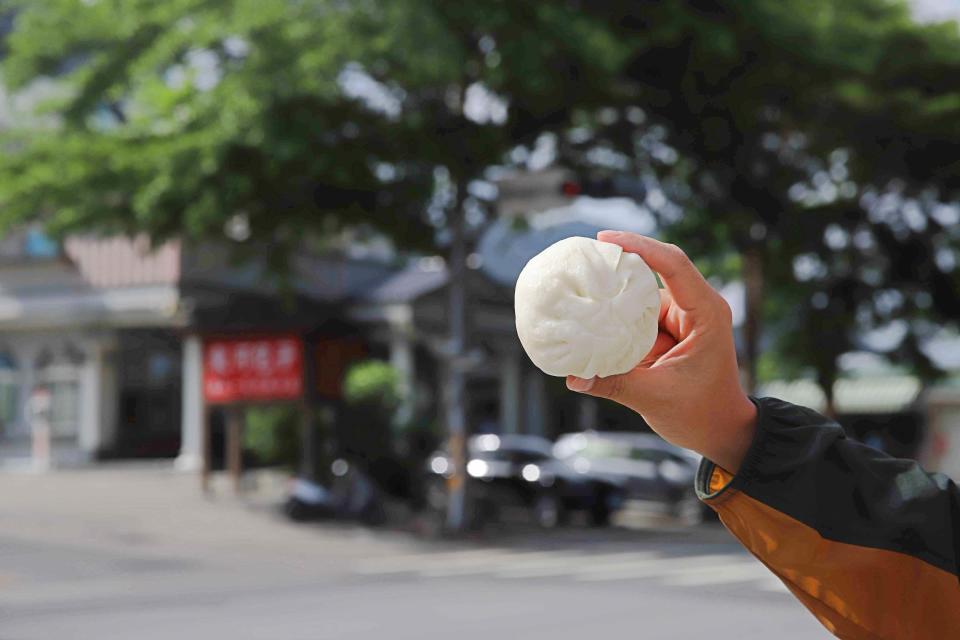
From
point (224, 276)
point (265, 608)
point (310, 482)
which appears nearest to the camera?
point (265, 608)

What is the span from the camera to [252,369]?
875 inches

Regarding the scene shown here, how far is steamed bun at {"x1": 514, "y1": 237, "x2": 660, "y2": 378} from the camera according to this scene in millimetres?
1484

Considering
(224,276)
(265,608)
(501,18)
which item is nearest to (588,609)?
(265,608)

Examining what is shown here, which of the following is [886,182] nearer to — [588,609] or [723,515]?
[588,609]

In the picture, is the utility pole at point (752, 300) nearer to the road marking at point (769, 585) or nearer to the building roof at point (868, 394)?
the road marking at point (769, 585)

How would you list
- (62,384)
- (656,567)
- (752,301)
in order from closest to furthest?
(656,567) → (752,301) → (62,384)

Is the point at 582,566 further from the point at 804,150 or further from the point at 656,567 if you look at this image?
the point at 804,150

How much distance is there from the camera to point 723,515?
145cm

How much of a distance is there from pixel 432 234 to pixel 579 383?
18.5m

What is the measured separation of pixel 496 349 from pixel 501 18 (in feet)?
60.1

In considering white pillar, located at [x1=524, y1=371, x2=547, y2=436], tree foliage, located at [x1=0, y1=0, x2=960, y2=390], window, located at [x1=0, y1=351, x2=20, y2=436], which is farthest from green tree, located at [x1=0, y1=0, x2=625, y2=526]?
white pillar, located at [x1=524, y1=371, x2=547, y2=436]

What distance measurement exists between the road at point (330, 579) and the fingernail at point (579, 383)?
28.5 ft

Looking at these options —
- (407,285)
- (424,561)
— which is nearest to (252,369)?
(424,561)

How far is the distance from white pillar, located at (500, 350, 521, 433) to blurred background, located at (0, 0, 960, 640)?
6.41 metres
